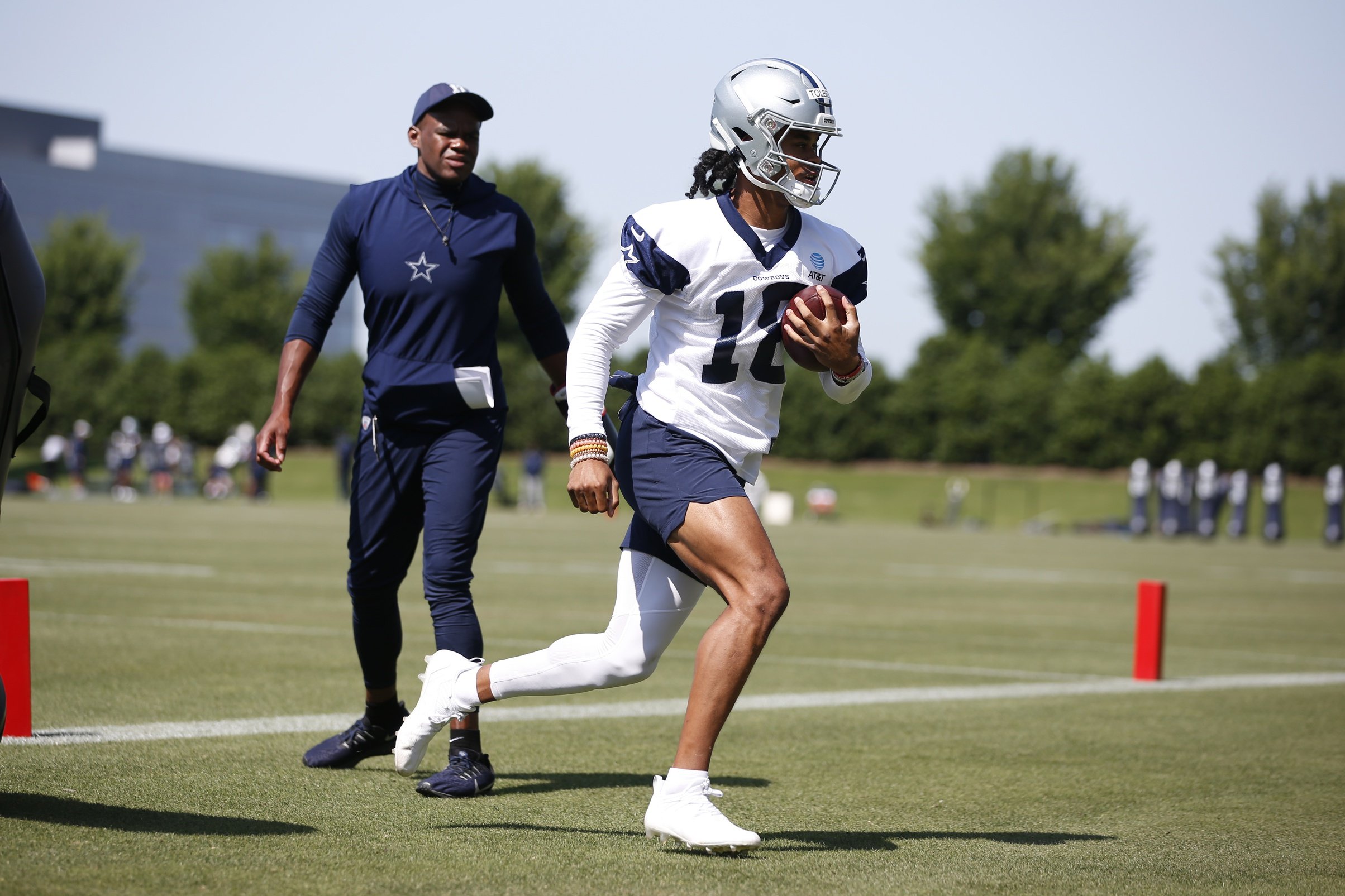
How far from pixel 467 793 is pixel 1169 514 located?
3812 cm

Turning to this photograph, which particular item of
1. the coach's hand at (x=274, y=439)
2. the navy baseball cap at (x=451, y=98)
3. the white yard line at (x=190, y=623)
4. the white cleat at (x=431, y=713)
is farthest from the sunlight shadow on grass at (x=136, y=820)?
the white yard line at (x=190, y=623)

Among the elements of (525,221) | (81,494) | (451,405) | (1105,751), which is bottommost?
(81,494)

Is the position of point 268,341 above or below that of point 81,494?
above

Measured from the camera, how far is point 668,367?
466 cm

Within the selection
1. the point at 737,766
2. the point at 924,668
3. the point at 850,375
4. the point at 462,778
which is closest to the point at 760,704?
the point at 737,766

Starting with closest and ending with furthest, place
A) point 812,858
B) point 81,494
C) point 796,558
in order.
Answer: point 812,858
point 796,558
point 81,494

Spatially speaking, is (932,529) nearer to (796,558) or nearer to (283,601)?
(796,558)

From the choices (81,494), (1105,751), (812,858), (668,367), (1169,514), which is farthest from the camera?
(81,494)

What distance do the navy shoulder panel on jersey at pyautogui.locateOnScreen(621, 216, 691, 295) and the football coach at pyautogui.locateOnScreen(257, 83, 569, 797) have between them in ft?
3.29

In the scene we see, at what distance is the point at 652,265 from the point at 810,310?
0.47 metres

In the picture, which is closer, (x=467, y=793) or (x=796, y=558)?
(x=467, y=793)

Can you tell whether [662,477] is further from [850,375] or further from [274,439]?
[274,439]

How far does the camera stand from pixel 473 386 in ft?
18.2

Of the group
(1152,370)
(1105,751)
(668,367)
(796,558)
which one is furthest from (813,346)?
(1152,370)
